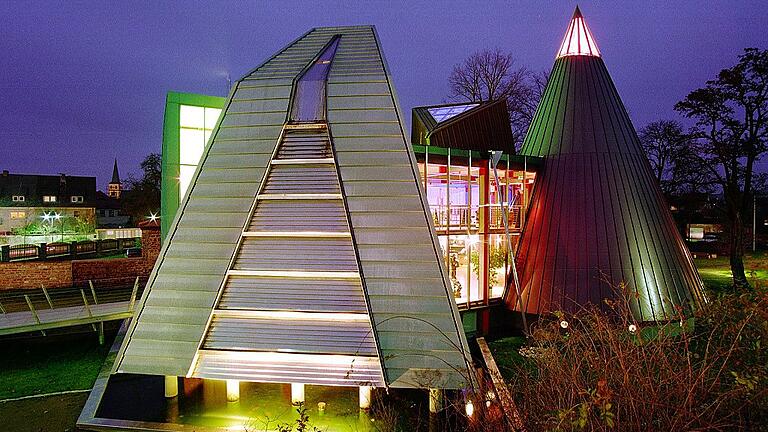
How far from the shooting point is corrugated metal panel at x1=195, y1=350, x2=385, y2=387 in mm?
7434

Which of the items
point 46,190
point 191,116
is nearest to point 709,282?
point 191,116

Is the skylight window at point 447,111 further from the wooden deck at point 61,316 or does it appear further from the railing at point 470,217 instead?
the wooden deck at point 61,316

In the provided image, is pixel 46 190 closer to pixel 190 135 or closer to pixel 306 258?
pixel 190 135

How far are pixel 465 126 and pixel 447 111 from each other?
5.75 feet

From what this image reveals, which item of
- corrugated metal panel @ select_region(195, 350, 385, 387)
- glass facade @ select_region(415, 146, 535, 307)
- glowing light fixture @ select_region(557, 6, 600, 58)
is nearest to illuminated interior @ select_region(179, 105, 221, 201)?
corrugated metal panel @ select_region(195, 350, 385, 387)

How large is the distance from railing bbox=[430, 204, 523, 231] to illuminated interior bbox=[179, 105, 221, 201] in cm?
589

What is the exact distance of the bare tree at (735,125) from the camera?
20.1 m

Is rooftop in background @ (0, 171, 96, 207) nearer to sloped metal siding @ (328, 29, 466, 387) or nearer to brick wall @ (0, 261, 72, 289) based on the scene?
brick wall @ (0, 261, 72, 289)

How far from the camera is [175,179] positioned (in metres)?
11.5

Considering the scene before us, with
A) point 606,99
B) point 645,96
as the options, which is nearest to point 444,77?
point 645,96

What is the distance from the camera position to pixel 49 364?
10805mm

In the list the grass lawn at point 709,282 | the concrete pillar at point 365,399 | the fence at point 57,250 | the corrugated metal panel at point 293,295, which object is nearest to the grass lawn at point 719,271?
the grass lawn at point 709,282

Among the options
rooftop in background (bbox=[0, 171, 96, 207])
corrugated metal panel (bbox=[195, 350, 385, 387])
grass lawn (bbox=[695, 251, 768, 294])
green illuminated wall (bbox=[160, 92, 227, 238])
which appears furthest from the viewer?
rooftop in background (bbox=[0, 171, 96, 207])

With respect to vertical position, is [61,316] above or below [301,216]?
below
